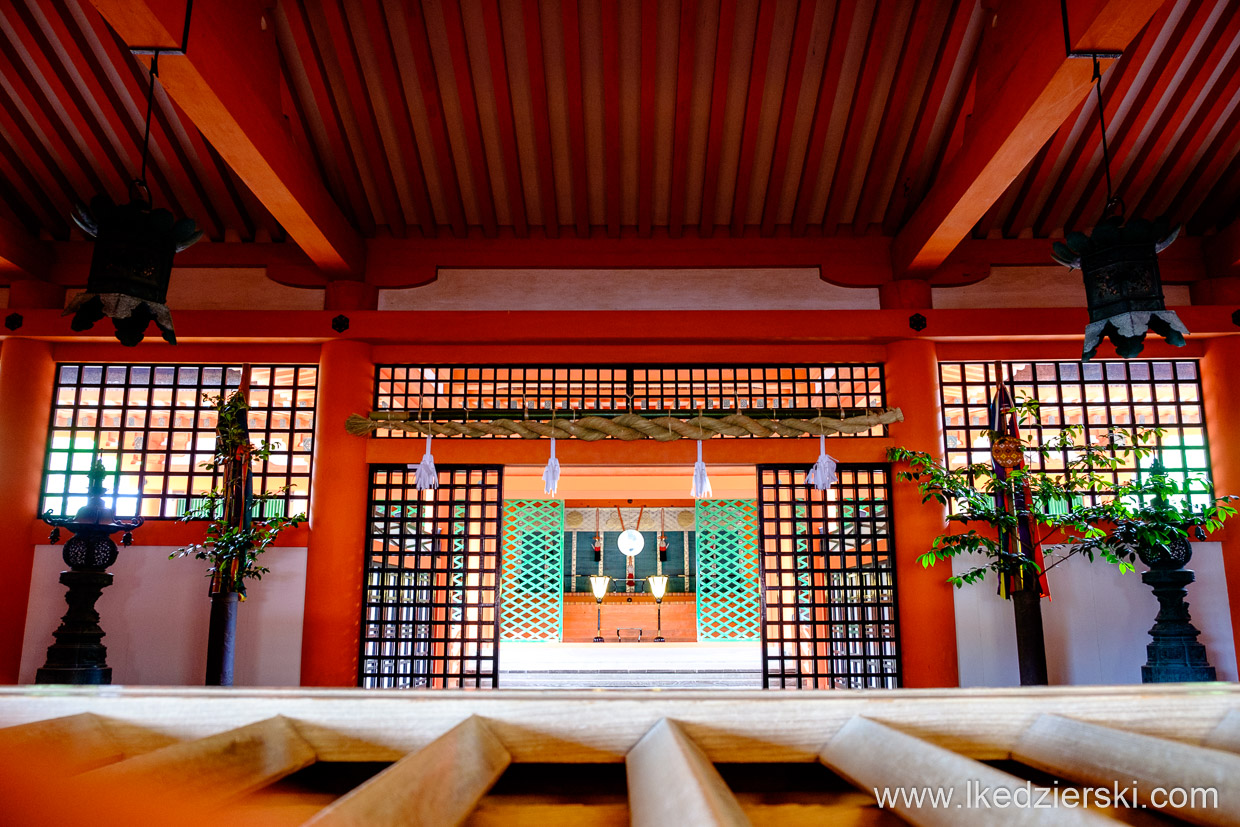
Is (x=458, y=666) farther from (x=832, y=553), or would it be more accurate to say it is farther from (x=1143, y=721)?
(x=1143, y=721)

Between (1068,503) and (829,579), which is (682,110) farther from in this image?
(1068,503)

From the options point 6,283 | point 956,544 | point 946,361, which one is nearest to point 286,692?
point 956,544

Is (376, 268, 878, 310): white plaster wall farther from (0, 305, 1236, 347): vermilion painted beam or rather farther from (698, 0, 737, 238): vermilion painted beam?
(698, 0, 737, 238): vermilion painted beam

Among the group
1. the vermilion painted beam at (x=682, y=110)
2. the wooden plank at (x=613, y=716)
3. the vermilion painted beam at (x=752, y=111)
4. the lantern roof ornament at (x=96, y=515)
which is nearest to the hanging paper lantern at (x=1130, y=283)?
the vermilion painted beam at (x=752, y=111)

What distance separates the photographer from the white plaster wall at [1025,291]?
5.87m

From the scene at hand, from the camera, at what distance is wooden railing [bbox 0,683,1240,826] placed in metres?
0.39

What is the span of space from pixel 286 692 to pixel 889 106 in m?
5.37

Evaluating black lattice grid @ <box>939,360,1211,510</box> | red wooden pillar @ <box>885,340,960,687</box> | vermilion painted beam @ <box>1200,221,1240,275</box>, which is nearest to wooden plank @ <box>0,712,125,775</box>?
red wooden pillar @ <box>885,340,960,687</box>

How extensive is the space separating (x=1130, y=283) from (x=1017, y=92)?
117 cm

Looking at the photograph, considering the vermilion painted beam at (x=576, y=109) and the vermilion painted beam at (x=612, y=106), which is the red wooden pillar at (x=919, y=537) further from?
the vermilion painted beam at (x=576, y=109)

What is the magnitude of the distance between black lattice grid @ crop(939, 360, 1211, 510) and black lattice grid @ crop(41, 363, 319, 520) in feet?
16.6

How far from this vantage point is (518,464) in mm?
5688

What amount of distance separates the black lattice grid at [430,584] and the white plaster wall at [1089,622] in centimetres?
346

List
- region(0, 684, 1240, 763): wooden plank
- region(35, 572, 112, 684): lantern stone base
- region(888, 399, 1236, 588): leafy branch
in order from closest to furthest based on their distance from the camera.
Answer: region(0, 684, 1240, 763): wooden plank
region(35, 572, 112, 684): lantern stone base
region(888, 399, 1236, 588): leafy branch
